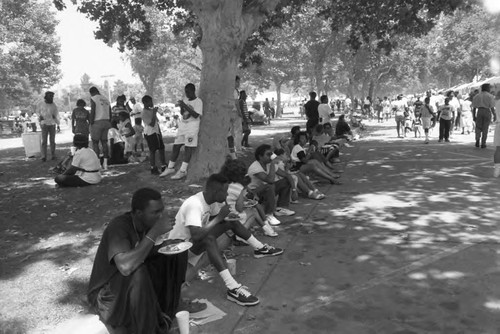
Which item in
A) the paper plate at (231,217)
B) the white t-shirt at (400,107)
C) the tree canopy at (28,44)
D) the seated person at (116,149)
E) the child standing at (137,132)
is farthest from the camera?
the tree canopy at (28,44)

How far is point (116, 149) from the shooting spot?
11.2 meters

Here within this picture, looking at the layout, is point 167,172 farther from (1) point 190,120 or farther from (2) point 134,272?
(2) point 134,272

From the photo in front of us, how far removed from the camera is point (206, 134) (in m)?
8.19

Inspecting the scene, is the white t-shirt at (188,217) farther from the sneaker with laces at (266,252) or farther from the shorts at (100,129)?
the shorts at (100,129)

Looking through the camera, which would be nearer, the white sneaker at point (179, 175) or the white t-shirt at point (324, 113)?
the white sneaker at point (179, 175)

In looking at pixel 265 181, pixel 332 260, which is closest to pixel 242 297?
pixel 332 260

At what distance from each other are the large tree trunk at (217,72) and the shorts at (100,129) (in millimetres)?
3198

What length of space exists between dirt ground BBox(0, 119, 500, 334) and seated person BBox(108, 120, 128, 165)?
2582 millimetres

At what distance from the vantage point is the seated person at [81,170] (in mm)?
8016

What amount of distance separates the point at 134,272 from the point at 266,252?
2211 millimetres

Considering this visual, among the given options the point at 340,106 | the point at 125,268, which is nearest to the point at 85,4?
the point at 125,268

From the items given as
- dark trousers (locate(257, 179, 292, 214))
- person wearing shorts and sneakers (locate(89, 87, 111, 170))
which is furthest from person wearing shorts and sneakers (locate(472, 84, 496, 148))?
person wearing shorts and sneakers (locate(89, 87, 111, 170))

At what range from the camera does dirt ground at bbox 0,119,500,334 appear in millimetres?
3559

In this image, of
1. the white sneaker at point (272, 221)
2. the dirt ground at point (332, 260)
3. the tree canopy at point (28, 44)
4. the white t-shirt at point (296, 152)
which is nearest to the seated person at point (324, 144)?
the white t-shirt at point (296, 152)
